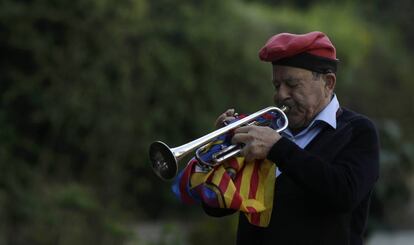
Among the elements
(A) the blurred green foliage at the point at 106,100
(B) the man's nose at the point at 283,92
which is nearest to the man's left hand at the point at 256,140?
(B) the man's nose at the point at 283,92

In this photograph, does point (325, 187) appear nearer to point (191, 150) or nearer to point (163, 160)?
point (191, 150)

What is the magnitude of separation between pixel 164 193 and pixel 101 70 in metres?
1.81

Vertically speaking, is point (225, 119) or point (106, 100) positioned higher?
point (225, 119)

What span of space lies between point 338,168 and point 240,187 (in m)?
0.39

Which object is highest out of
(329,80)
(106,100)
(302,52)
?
(302,52)

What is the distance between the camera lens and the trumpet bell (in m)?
3.30

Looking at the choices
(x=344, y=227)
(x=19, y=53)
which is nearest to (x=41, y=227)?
(x=19, y=53)

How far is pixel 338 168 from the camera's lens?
3061 millimetres

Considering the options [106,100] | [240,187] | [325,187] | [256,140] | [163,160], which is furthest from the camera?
[106,100]

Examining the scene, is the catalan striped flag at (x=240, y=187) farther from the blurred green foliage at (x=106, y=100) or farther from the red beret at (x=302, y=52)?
the blurred green foliage at (x=106, y=100)

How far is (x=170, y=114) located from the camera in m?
8.58

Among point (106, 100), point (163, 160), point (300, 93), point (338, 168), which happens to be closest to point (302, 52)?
point (300, 93)

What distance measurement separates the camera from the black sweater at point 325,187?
9.87 ft

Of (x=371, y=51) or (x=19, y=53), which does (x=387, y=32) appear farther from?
(x=19, y=53)
